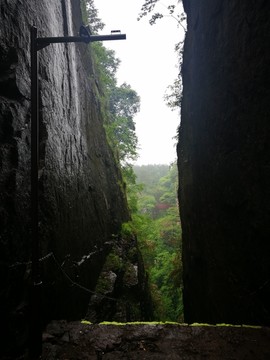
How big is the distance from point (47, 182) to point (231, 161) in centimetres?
310

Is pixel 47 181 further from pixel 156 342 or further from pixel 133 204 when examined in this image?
pixel 133 204

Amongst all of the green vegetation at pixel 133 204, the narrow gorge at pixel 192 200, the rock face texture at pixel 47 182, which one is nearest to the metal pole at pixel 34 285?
the narrow gorge at pixel 192 200

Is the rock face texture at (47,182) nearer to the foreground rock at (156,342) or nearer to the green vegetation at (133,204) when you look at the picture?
the foreground rock at (156,342)

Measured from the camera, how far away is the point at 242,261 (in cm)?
423

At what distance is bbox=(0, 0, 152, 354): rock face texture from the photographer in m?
3.34

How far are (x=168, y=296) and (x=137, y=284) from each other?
26.2 ft

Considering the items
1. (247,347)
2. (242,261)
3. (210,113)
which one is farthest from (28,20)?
(247,347)

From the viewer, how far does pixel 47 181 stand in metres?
4.58

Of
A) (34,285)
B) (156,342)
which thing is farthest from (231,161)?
(34,285)

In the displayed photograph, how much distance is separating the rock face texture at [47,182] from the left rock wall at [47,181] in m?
0.01

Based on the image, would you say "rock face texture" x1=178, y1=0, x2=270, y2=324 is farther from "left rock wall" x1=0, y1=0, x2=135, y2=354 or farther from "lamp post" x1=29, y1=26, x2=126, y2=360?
"left rock wall" x1=0, y1=0, x2=135, y2=354

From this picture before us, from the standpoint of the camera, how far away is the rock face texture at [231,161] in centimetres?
350

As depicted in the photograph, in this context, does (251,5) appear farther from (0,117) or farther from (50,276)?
(50,276)

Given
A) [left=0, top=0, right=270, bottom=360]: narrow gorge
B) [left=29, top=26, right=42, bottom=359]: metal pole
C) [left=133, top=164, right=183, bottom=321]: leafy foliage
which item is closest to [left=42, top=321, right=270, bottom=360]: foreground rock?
[left=0, top=0, right=270, bottom=360]: narrow gorge
